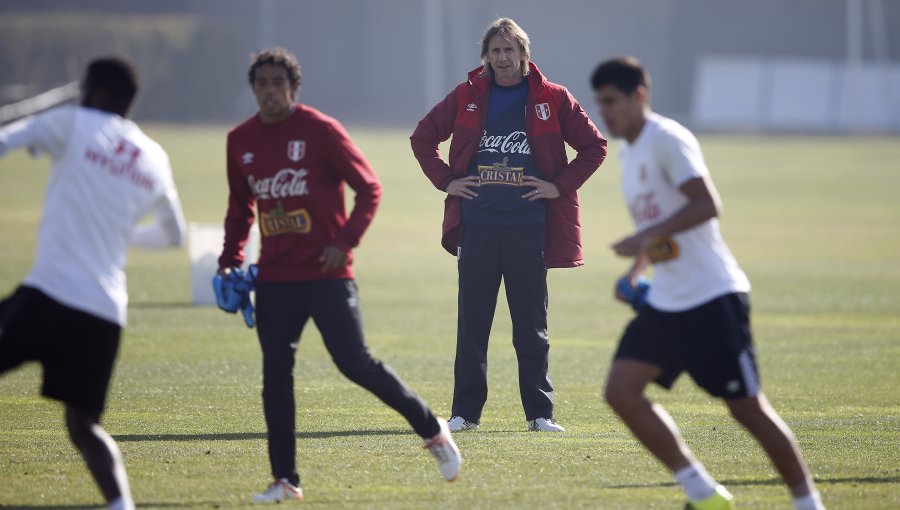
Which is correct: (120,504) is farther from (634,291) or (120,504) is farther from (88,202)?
(634,291)

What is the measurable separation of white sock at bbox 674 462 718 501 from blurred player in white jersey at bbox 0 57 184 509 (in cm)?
222

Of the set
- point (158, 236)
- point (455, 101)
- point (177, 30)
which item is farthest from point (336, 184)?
point (177, 30)

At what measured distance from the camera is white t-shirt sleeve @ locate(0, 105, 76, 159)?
578 centimetres

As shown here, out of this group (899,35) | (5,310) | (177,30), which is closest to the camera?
(5,310)

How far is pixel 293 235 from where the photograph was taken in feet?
22.5

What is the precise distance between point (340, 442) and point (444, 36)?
62.3 m

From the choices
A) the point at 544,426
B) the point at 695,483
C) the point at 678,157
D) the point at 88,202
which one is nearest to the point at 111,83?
the point at 88,202

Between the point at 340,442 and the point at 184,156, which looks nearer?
the point at 340,442

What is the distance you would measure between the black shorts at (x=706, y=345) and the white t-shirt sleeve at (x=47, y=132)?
2.37m

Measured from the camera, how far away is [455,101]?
932 cm

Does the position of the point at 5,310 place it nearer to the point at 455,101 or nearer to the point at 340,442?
the point at 340,442

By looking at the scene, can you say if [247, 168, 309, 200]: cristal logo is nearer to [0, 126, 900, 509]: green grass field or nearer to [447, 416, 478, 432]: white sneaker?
[0, 126, 900, 509]: green grass field

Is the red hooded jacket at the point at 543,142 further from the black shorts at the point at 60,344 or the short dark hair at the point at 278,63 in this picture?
the black shorts at the point at 60,344

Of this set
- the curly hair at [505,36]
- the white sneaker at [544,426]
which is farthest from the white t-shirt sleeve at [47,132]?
the white sneaker at [544,426]
